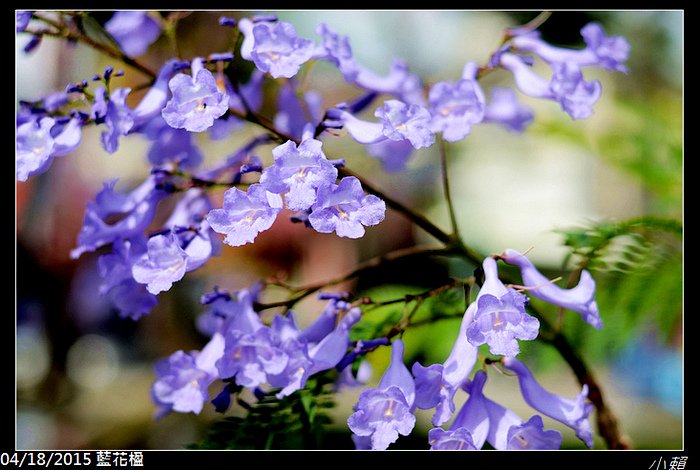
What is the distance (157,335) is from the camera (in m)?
4.28

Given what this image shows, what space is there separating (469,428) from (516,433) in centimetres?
6

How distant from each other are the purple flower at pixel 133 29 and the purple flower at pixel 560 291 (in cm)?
64

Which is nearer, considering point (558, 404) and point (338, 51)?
point (558, 404)

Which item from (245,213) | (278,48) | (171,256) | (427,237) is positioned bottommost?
(427,237)

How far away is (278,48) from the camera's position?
2.84ft

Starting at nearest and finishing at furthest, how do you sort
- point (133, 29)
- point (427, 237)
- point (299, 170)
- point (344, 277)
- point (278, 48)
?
point (299, 170)
point (278, 48)
point (344, 277)
point (133, 29)
point (427, 237)

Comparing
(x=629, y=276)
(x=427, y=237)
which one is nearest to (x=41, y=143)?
(x=629, y=276)

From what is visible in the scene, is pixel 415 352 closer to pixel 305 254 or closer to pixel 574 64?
pixel 574 64

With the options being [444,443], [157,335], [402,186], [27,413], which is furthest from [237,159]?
[157,335]

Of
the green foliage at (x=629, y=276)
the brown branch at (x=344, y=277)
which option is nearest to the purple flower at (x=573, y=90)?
the green foliage at (x=629, y=276)

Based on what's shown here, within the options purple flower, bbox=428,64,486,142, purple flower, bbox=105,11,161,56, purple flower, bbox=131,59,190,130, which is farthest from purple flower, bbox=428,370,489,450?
purple flower, bbox=105,11,161,56

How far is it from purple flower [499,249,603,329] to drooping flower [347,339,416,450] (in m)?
0.21

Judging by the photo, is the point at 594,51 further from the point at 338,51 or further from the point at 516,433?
the point at 516,433

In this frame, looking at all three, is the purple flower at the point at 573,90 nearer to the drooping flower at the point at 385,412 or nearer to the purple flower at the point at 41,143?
the drooping flower at the point at 385,412
